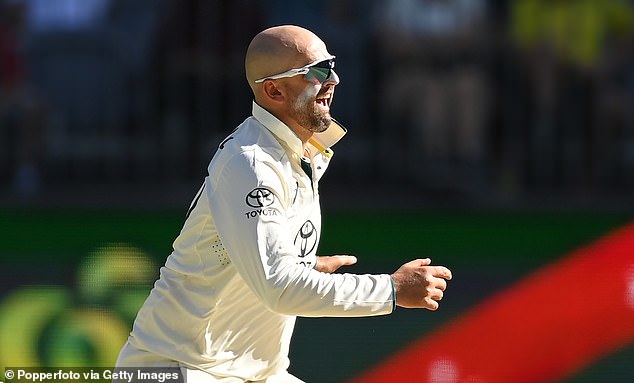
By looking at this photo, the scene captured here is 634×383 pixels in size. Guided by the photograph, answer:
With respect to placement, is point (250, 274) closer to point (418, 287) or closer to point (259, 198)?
point (259, 198)

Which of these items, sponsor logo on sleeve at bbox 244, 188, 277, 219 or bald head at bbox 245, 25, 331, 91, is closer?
sponsor logo on sleeve at bbox 244, 188, 277, 219

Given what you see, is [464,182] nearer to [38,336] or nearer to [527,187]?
[527,187]

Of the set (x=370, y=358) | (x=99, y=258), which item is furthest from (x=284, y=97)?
(x=99, y=258)

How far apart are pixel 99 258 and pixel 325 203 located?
1.64m

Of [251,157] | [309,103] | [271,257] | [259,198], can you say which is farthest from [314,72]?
[271,257]

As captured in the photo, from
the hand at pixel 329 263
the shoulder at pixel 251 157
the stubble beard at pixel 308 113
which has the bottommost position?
the hand at pixel 329 263

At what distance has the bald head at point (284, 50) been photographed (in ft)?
12.0

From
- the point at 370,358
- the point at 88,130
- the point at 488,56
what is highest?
the point at 488,56

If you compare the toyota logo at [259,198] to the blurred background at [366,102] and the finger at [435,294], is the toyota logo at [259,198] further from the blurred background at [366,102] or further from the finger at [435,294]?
the blurred background at [366,102]

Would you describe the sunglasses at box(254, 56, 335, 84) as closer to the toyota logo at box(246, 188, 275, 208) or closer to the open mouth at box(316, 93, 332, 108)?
the open mouth at box(316, 93, 332, 108)

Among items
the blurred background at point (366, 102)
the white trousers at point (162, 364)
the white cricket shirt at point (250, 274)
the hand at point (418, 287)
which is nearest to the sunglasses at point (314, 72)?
the white cricket shirt at point (250, 274)

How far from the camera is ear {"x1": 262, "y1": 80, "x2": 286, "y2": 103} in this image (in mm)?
3707

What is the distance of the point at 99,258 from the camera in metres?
7.57

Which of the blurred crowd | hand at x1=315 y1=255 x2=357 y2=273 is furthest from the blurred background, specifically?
hand at x1=315 y1=255 x2=357 y2=273
